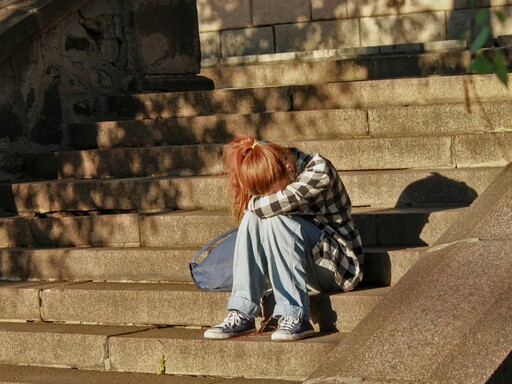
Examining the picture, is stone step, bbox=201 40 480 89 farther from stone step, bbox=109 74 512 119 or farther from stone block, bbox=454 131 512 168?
stone block, bbox=454 131 512 168

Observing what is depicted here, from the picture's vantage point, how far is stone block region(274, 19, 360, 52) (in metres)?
13.6

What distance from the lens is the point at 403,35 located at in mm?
13258

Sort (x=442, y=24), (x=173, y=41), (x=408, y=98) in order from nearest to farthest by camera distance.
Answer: (x=408, y=98)
(x=173, y=41)
(x=442, y=24)

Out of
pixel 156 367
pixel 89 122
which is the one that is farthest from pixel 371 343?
pixel 89 122

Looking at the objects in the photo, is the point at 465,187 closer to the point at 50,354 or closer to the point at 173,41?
the point at 50,354

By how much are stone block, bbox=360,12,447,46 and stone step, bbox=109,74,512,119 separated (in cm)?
513

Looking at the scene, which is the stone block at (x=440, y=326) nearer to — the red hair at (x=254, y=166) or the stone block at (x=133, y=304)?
the red hair at (x=254, y=166)

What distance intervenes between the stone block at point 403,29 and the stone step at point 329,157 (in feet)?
19.6

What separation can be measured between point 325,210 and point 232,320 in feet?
2.30

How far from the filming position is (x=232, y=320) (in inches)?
220

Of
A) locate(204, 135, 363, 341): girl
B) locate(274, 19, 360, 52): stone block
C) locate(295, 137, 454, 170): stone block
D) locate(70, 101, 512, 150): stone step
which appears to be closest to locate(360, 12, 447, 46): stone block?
locate(274, 19, 360, 52): stone block

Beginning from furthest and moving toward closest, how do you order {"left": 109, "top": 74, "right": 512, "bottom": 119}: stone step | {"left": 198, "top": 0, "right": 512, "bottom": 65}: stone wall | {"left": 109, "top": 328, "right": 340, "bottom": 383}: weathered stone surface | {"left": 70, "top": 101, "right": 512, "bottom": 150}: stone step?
{"left": 198, "top": 0, "right": 512, "bottom": 65}: stone wall
{"left": 109, "top": 74, "right": 512, "bottom": 119}: stone step
{"left": 70, "top": 101, "right": 512, "bottom": 150}: stone step
{"left": 109, "top": 328, "right": 340, "bottom": 383}: weathered stone surface

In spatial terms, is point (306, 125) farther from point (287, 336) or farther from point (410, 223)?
point (287, 336)

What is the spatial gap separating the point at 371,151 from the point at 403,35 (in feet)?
21.1
